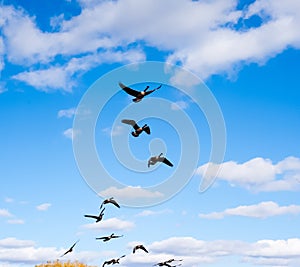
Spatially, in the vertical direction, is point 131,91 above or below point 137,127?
above

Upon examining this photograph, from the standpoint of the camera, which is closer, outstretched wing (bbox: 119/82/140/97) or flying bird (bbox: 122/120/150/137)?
outstretched wing (bbox: 119/82/140/97)

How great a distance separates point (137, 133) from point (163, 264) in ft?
22.6

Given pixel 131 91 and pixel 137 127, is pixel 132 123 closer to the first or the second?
pixel 137 127

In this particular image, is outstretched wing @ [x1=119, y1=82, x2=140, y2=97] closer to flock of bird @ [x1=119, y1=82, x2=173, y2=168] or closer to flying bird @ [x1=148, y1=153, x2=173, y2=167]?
flock of bird @ [x1=119, y1=82, x2=173, y2=168]

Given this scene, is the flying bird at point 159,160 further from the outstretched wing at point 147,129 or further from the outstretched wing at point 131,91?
the outstretched wing at point 131,91

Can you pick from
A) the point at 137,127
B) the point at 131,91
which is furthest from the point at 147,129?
the point at 131,91

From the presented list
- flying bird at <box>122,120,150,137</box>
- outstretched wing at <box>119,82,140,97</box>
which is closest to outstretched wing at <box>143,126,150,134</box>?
flying bird at <box>122,120,150,137</box>

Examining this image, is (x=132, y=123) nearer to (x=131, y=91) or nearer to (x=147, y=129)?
(x=147, y=129)

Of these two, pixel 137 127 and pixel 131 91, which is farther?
pixel 137 127

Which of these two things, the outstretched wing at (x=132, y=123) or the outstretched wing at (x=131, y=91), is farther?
the outstretched wing at (x=132, y=123)

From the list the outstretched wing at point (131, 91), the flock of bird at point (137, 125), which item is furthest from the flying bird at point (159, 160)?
the outstretched wing at point (131, 91)

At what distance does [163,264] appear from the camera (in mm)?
26734

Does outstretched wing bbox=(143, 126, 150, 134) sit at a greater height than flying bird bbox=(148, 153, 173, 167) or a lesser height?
greater

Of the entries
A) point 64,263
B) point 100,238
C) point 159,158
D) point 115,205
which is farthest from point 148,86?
point 64,263
